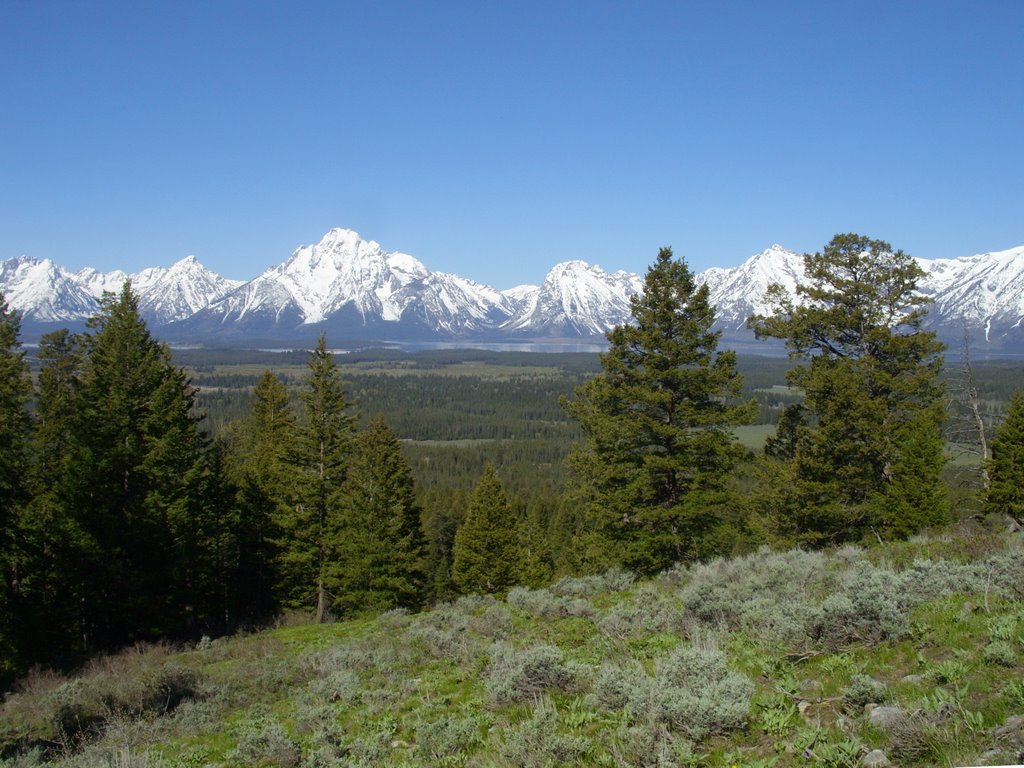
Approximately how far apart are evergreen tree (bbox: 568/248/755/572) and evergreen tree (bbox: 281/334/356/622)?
12.9 m

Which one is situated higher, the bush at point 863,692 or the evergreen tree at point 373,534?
the bush at point 863,692

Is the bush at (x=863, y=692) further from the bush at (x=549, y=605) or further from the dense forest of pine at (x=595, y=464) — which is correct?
the dense forest of pine at (x=595, y=464)

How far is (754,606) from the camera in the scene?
337 inches

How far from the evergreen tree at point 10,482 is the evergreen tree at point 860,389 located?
21.5m

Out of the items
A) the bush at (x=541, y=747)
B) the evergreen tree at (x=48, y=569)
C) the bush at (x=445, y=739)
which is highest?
the bush at (x=541, y=747)

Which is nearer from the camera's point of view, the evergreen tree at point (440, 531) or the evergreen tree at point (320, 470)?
the evergreen tree at point (320, 470)

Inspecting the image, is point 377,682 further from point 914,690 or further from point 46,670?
point 46,670

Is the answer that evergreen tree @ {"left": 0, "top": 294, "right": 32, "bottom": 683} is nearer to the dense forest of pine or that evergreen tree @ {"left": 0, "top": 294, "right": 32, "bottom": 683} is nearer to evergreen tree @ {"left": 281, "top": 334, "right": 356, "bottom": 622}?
the dense forest of pine

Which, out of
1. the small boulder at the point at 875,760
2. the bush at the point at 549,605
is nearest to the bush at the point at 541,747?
the small boulder at the point at 875,760

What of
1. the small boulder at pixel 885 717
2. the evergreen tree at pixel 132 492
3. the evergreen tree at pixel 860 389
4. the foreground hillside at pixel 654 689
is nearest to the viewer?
the small boulder at pixel 885 717

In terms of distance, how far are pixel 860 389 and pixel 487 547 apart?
21.0 m

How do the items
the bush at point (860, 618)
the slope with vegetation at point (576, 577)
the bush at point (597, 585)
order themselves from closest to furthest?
the slope with vegetation at point (576, 577) → the bush at point (860, 618) → the bush at point (597, 585)

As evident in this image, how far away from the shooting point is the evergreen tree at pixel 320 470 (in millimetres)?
26453

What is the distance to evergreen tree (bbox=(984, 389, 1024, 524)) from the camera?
19.7 meters
